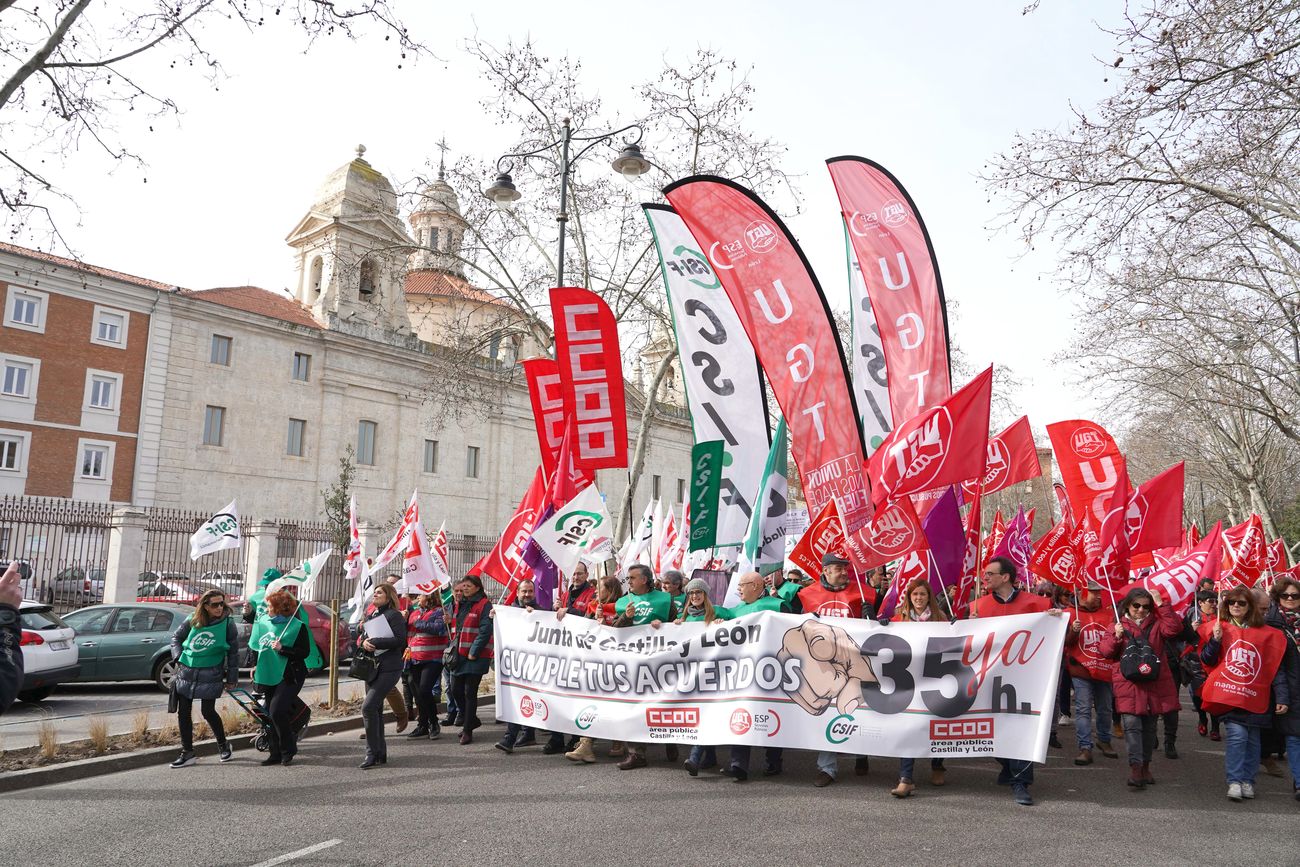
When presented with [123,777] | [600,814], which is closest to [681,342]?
[600,814]

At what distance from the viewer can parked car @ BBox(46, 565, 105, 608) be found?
21.2 meters

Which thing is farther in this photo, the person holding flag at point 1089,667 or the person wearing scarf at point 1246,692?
the person holding flag at point 1089,667

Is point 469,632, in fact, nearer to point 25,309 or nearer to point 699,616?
point 699,616

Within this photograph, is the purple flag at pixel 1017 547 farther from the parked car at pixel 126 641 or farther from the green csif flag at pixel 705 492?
the parked car at pixel 126 641

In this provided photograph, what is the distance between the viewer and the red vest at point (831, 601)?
8.49 meters

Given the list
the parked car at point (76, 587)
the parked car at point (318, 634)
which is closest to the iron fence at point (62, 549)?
the parked car at point (76, 587)

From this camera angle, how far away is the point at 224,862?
5625 millimetres

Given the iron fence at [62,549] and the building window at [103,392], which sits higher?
the building window at [103,392]

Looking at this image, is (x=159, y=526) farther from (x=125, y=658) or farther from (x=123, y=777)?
(x=123, y=777)

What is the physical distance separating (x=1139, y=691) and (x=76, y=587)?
2285 cm

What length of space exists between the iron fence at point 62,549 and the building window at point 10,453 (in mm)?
14308

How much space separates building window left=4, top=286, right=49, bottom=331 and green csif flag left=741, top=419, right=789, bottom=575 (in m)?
35.0

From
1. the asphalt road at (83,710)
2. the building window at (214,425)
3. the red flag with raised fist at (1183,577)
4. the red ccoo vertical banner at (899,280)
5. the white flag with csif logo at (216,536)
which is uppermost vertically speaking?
the building window at (214,425)

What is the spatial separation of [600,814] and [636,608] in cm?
246
